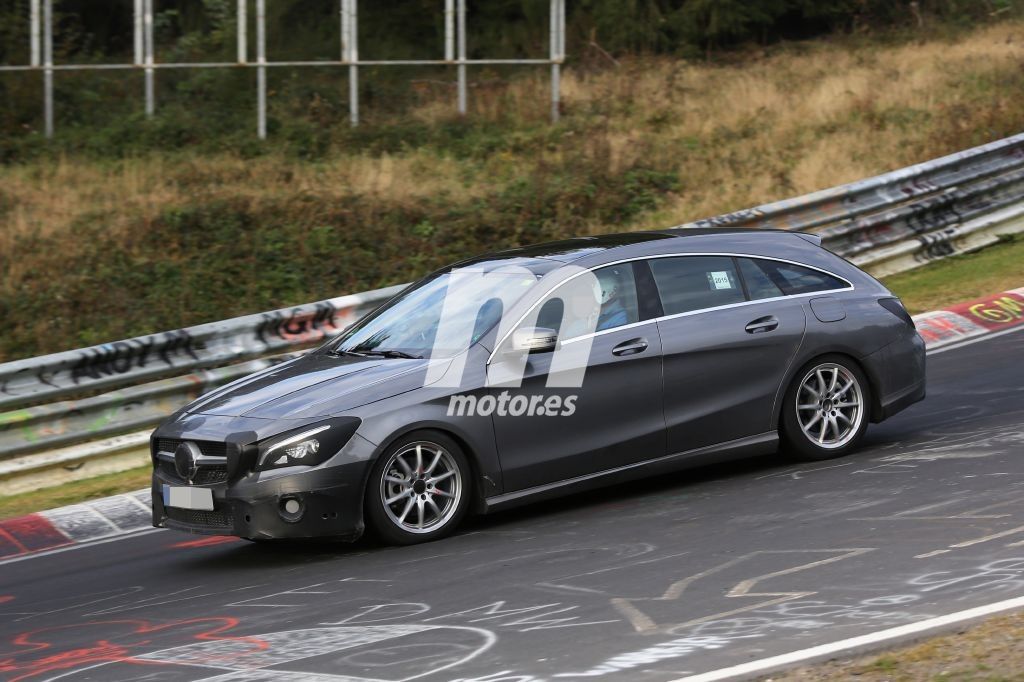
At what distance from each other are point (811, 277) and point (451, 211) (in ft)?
29.6

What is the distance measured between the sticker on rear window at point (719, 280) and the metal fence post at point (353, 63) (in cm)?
1335

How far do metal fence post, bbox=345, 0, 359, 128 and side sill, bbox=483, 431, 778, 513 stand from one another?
1374cm

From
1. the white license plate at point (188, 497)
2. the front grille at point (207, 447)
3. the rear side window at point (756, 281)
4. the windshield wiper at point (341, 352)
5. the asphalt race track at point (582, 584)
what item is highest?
the rear side window at point (756, 281)

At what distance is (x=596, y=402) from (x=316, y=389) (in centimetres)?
171

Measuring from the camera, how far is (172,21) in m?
25.8

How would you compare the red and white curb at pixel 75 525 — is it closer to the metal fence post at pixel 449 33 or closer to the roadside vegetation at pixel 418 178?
the roadside vegetation at pixel 418 178

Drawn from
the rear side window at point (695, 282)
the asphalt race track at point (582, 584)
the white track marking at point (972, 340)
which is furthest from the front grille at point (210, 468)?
the white track marking at point (972, 340)

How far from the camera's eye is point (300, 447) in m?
7.77

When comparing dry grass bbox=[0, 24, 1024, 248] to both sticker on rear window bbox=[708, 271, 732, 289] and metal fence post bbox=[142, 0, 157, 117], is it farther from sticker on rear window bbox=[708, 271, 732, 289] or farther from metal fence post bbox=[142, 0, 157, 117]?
sticker on rear window bbox=[708, 271, 732, 289]

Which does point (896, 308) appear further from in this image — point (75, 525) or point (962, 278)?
point (75, 525)

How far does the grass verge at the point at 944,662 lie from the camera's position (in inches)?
202

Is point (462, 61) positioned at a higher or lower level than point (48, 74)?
higher

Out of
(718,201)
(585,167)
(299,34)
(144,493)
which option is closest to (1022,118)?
(718,201)

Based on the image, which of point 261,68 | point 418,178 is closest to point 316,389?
point 418,178
